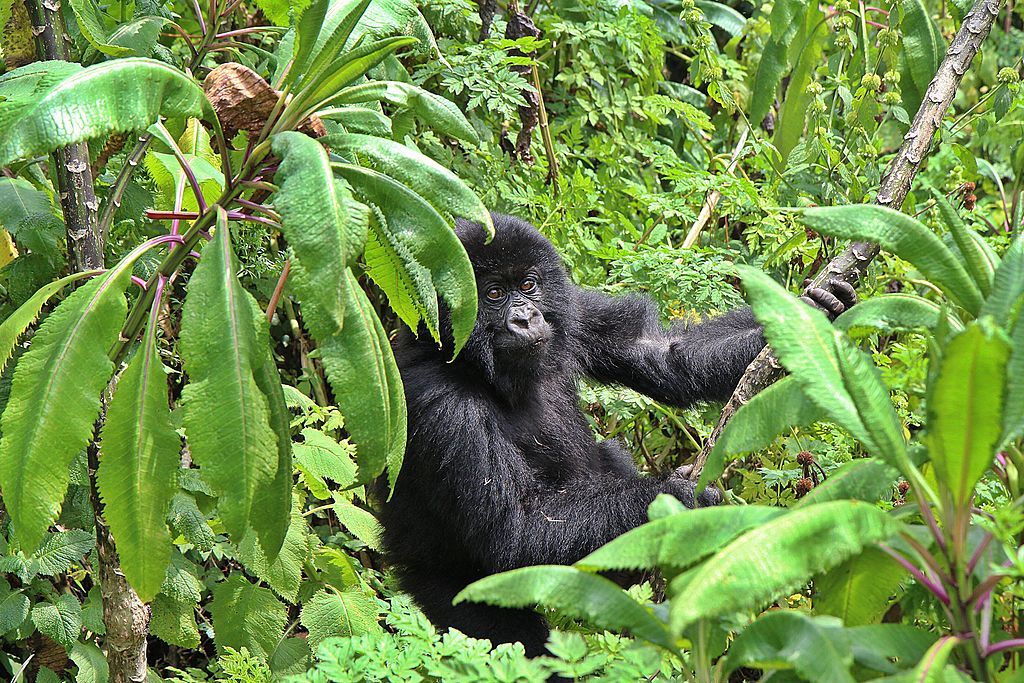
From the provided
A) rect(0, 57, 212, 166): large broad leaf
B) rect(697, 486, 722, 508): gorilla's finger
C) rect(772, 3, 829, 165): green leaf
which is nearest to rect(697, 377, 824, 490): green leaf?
rect(0, 57, 212, 166): large broad leaf

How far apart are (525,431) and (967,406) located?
2304mm

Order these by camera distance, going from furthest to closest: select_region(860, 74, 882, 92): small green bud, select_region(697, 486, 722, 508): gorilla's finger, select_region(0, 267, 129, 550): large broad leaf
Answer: select_region(860, 74, 882, 92): small green bud
select_region(697, 486, 722, 508): gorilla's finger
select_region(0, 267, 129, 550): large broad leaf

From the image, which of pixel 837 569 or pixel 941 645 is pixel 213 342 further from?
pixel 941 645

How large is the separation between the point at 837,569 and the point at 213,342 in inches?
39.9

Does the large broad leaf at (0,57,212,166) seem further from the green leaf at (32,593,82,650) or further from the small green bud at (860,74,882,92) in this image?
the small green bud at (860,74,882,92)

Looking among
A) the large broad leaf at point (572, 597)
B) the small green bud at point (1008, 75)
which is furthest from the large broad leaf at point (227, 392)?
the small green bud at point (1008, 75)

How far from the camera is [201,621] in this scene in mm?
3941

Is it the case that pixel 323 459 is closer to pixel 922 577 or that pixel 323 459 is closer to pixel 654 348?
pixel 654 348

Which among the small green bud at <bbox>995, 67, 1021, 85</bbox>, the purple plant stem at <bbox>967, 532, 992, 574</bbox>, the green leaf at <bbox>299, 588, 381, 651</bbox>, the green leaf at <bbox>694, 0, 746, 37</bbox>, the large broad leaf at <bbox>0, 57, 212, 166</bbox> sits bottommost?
the green leaf at <bbox>299, 588, 381, 651</bbox>

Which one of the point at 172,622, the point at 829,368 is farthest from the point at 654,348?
the point at 829,368

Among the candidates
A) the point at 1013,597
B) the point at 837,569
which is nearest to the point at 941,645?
the point at 837,569

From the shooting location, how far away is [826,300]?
2.76 m

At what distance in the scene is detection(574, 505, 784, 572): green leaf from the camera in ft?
4.09

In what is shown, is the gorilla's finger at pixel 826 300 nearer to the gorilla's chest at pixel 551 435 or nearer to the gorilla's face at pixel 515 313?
the gorilla's face at pixel 515 313
